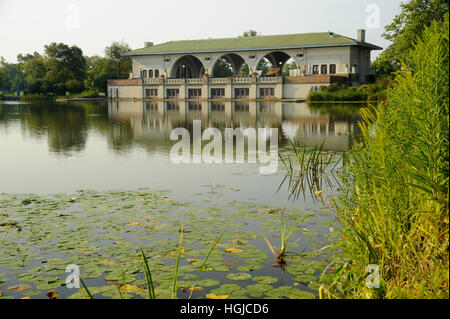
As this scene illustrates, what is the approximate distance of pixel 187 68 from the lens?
82.1 m

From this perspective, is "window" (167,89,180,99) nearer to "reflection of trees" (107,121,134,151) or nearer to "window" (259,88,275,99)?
"window" (259,88,275,99)

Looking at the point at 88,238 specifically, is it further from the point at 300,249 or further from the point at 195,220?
the point at 300,249

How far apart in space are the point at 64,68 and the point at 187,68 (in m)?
22.2

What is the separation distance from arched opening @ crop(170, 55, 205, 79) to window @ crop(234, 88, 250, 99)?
13057 millimetres

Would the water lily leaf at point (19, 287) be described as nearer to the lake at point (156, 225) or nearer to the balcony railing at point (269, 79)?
the lake at point (156, 225)

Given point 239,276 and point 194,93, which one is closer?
point 239,276

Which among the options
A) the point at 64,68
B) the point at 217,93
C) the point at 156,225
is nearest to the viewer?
the point at 156,225

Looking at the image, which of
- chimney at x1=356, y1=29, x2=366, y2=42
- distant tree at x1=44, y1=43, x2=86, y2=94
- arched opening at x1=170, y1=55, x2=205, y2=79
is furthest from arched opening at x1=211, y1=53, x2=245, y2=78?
distant tree at x1=44, y1=43, x2=86, y2=94

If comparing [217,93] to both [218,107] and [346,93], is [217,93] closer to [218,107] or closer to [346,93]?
[218,107]

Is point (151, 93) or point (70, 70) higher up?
point (70, 70)

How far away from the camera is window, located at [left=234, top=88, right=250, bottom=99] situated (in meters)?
66.8

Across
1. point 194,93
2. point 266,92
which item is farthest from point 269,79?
point 194,93

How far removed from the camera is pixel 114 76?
81.8 m

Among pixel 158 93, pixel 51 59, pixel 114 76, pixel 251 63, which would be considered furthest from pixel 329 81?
pixel 51 59
